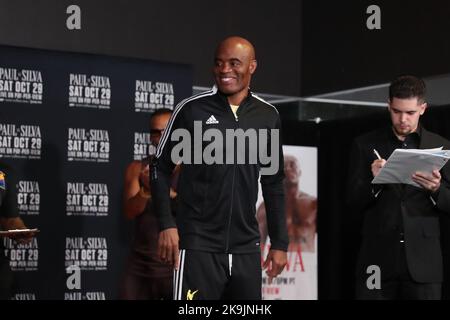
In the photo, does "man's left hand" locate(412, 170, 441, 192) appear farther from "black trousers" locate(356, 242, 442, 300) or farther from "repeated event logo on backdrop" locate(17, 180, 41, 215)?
"repeated event logo on backdrop" locate(17, 180, 41, 215)

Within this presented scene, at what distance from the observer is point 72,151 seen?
19.9 ft

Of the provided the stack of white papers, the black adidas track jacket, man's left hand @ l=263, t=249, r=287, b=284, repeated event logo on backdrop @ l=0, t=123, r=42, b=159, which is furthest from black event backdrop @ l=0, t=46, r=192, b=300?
A: the stack of white papers

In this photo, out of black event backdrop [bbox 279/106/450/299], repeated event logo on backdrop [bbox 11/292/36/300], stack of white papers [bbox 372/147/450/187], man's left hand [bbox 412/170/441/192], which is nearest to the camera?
stack of white papers [bbox 372/147/450/187]

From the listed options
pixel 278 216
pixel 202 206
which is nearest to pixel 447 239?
pixel 278 216

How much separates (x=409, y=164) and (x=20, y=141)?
2660 mm

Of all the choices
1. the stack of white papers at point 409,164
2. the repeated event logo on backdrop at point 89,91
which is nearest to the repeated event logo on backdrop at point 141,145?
the repeated event logo on backdrop at point 89,91

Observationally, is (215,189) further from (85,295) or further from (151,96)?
(151,96)

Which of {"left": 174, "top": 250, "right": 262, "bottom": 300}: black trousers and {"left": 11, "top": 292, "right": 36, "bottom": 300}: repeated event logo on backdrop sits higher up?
{"left": 174, "top": 250, "right": 262, "bottom": 300}: black trousers

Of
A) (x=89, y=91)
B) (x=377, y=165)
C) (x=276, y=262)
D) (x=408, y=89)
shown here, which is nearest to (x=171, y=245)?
(x=276, y=262)

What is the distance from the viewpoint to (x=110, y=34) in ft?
21.9

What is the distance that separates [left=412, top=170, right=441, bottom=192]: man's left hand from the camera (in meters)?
4.46

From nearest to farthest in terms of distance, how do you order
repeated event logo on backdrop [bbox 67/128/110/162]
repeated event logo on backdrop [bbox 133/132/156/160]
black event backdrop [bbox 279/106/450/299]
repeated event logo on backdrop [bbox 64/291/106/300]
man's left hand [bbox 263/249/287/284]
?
man's left hand [bbox 263/249/287/284], repeated event logo on backdrop [bbox 64/291/106/300], repeated event logo on backdrop [bbox 67/128/110/162], repeated event logo on backdrop [bbox 133/132/156/160], black event backdrop [bbox 279/106/450/299]

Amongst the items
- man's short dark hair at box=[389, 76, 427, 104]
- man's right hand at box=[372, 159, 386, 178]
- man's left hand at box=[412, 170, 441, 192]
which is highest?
man's short dark hair at box=[389, 76, 427, 104]

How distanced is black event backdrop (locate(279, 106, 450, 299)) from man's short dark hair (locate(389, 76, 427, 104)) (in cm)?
203
